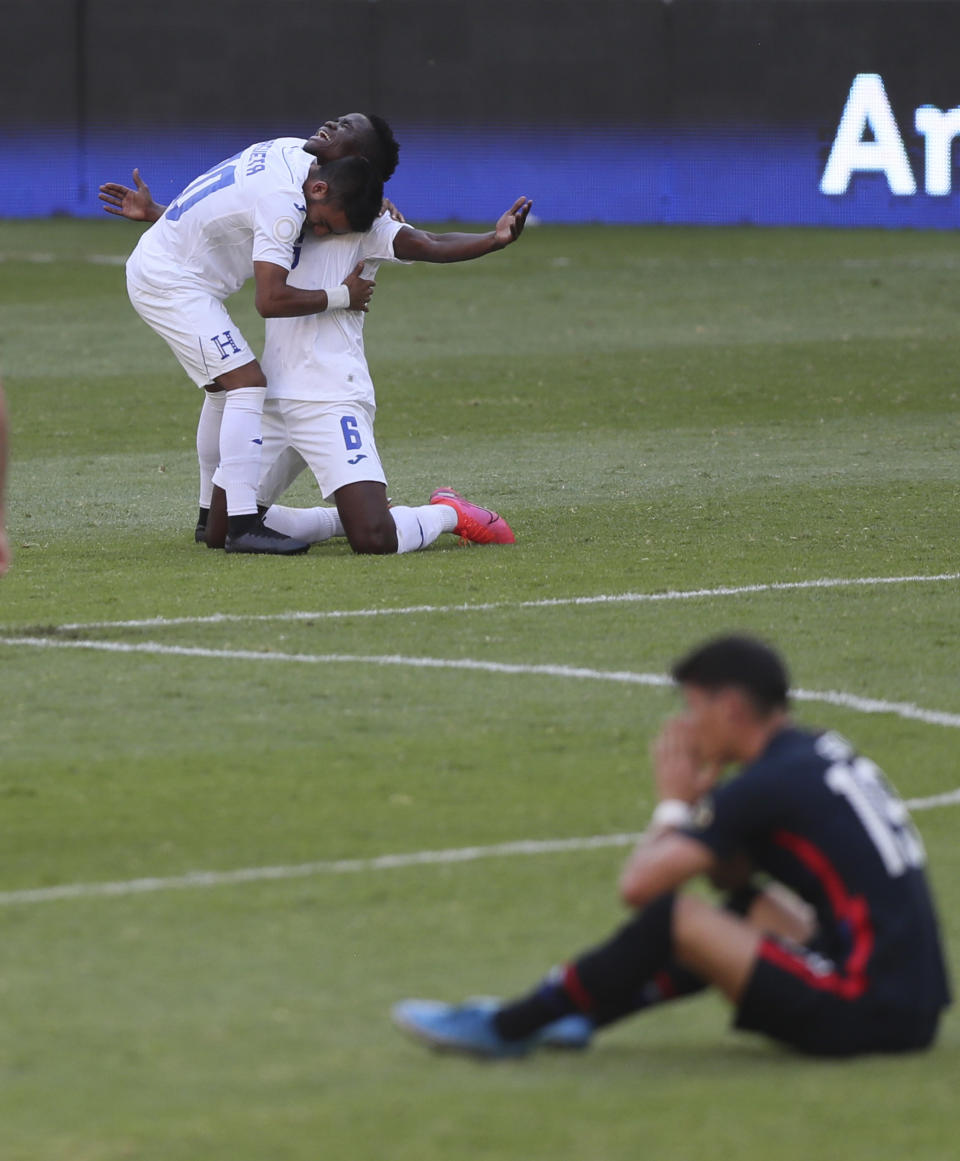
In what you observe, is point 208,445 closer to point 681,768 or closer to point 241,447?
point 241,447

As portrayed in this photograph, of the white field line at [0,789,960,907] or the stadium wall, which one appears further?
the stadium wall

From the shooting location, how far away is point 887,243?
30156mm

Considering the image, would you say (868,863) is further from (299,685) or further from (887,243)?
(887,243)

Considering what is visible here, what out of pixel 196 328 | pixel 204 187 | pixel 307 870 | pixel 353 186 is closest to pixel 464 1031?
pixel 307 870

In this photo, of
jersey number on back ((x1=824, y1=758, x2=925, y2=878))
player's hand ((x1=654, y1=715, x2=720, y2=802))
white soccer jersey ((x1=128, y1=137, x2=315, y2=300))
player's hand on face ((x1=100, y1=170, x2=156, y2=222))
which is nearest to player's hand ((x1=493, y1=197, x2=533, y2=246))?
white soccer jersey ((x1=128, y1=137, x2=315, y2=300))

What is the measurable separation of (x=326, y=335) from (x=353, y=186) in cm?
76

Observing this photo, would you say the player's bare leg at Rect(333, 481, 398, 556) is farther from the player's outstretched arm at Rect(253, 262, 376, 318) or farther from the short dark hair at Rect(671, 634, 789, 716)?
the short dark hair at Rect(671, 634, 789, 716)

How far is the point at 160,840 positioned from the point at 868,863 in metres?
2.35

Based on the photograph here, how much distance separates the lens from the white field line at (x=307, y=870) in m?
5.77

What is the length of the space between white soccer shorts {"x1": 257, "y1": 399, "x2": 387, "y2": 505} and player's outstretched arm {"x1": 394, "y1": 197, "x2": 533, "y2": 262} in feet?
2.60

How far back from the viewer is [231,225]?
11328mm

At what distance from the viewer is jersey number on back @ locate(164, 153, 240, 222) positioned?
1127 centimetres

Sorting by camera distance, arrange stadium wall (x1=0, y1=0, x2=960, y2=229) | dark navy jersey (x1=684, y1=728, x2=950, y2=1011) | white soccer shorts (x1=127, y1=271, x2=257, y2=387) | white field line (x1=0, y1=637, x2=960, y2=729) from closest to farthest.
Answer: dark navy jersey (x1=684, y1=728, x2=950, y2=1011), white field line (x1=0, y1=637, x2=960, y2=729), white soccer shorts (x1=127, y1=271, x2=257, y2=387), stadium wall (x1=0, y1=0, x2=960, y2=229)

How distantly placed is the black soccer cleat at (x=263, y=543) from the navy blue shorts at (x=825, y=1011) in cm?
683
